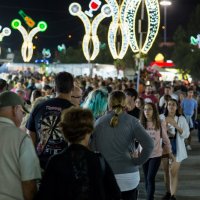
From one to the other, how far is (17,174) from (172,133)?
5.48 metres

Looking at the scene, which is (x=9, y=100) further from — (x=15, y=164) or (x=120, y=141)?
(x=120, y=141)

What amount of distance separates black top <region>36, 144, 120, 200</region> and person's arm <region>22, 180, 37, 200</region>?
0.40 ft

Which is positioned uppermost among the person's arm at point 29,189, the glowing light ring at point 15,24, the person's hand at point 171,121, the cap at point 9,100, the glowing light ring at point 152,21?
the glowing light ring at point 15,24

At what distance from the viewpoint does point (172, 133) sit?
8.95 meters

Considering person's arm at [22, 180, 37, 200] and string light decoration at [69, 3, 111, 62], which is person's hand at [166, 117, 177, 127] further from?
string light decoration at [69, 3, 111, 62]

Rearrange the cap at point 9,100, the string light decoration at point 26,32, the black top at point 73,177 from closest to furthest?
the black top at point 73,177 < the cap at point 9,100 < the string light decoration at point 26,32

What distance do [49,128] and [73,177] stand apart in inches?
58.0

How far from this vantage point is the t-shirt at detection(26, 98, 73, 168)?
4.94 metres

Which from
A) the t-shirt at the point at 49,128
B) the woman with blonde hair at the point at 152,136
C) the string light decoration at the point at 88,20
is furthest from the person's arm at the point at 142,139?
the string light decoration at the point at 88,20

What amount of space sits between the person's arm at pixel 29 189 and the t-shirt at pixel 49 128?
1173mm

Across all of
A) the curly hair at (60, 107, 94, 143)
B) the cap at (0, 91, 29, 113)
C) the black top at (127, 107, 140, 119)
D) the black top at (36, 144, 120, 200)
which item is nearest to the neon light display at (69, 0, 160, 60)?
the black top at (127, 107, 140, 119)

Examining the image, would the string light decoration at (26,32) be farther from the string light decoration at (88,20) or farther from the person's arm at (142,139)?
the person's arm at (142,139)

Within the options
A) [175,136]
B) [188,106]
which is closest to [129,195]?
[175,136]

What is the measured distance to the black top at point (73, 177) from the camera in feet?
11.7
